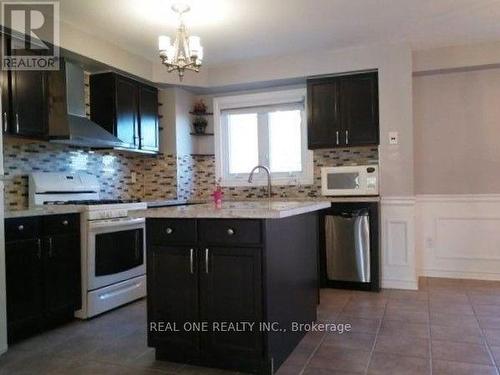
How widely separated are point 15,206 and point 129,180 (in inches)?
61.9

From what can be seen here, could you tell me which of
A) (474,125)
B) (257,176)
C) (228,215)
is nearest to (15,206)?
(228,215)

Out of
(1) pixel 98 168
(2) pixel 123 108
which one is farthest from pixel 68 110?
(1) pixel 98 168

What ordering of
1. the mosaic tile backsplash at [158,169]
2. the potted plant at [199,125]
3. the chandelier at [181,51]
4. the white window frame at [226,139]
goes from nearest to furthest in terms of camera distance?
the chandelier at [181,51] → the mosaic tile backsplash at [158,169] → the white window frame at [226,139] → the potted plant at [199,125]

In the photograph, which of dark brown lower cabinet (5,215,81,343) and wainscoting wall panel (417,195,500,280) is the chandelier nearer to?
dark brown lower cabinet (5,215,81,343)

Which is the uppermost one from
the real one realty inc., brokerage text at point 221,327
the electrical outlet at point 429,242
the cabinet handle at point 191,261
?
the cabinet handle at point 191,261

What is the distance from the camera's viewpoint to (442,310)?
332 centimetres

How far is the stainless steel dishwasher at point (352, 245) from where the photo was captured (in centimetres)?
399

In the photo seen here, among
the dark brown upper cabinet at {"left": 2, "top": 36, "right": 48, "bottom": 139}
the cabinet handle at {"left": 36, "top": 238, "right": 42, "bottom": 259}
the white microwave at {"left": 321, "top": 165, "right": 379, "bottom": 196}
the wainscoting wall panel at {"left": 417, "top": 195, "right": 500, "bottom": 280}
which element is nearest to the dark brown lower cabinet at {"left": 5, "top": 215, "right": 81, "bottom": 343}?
the cabinet handle at {"left": 36, "top": 238, "right": 42, "bottom": 259}

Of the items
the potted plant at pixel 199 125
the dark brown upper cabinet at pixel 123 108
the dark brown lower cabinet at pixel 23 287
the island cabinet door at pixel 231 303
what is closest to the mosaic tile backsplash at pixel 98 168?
the dark brown upper cabinet at pixel 123 108

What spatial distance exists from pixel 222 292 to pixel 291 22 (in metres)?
2.51

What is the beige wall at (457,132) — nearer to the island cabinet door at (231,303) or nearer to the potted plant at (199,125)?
the potted plant at (199,125)

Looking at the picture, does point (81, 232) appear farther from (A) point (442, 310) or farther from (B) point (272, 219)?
(A) point (442, 310)

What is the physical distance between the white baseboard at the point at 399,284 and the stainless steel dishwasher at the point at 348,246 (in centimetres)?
29

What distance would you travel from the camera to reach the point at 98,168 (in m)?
4.41
